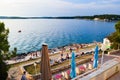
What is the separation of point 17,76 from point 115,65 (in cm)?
1207

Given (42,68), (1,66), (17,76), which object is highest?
(42,68)

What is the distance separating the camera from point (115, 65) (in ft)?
26.9

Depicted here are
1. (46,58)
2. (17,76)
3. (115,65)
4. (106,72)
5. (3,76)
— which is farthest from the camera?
(17,76)

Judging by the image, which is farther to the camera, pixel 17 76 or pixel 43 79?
pixel 17 76

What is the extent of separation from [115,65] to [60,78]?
7.37 metres

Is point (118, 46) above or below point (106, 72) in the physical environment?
below

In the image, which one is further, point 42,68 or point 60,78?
point 60,78

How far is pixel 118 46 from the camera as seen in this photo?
29812 mm

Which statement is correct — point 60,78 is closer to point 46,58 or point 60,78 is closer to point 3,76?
point 3,76

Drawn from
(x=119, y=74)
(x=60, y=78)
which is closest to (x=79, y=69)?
(x=60, y=78)

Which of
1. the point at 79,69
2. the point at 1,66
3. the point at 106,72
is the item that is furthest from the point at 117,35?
the point at 106,72

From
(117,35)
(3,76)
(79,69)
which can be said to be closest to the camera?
(3,76)

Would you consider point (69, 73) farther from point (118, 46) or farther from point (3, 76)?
point (118, 46)

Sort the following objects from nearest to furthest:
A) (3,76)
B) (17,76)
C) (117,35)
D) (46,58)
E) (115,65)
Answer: (115,65), (46,58), (3,76), (17,76), (117,35)
